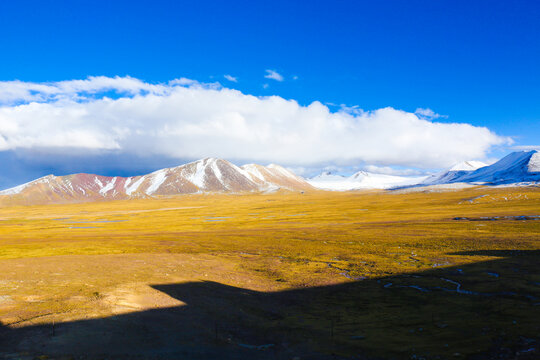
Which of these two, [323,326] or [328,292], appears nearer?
[323,326]

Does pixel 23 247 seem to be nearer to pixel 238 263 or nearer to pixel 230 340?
pixel 238 263

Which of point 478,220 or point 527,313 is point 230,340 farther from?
point 478,220

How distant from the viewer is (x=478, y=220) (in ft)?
280

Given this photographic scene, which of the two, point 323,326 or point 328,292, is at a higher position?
point 323,326

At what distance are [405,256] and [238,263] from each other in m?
24.7

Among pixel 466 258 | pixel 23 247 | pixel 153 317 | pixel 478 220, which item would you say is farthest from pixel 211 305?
pixel 478 220

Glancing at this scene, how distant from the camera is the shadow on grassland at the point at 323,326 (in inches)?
691

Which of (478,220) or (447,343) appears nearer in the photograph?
(447,343)

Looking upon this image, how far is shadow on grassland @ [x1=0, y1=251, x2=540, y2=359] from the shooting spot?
1755 cm

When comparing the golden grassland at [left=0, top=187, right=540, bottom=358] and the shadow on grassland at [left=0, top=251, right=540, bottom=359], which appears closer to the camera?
the shadow on grassland at [left=0, top=251, right=540, bottom=359]

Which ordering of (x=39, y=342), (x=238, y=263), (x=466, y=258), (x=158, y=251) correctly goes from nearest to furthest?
1. (x=39, y=342)
2. (x=466, y=258)
3. (x=238, y=263)
4. (x=158, y=251)

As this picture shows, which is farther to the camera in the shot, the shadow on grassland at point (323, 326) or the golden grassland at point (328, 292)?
the golden grassland at point (328, 292)

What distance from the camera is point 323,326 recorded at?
74.4 feet

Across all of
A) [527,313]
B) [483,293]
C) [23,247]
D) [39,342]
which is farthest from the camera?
[23,247]
